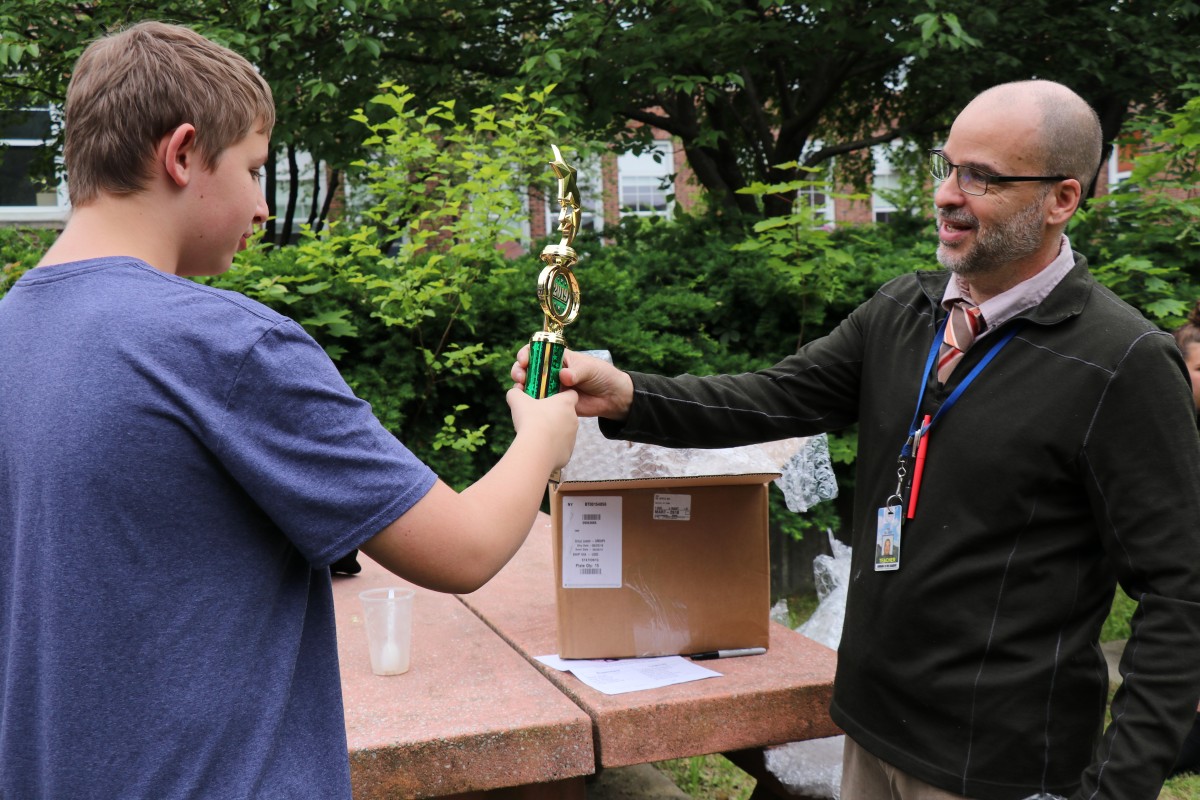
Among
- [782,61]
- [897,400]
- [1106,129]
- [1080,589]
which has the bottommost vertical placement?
[1080,589]

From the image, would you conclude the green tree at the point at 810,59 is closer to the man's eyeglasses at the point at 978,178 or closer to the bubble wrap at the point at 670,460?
the bubble wrap at the point at 670,460

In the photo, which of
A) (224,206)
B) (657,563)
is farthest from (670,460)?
(224,206)

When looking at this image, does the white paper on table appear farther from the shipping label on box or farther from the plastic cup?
the plastic cup

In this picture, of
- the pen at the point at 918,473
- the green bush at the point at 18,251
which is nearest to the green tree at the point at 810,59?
the green bush at the point at 18,251

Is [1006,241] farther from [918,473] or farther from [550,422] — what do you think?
[550,422]

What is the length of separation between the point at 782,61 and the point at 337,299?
15.1 feet

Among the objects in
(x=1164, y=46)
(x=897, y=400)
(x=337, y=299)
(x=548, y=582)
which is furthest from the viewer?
(x=1164, y=46)

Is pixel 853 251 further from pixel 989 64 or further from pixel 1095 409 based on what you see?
pixel 1095 409

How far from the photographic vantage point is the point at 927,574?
6.24ft

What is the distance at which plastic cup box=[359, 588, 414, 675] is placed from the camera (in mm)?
2312

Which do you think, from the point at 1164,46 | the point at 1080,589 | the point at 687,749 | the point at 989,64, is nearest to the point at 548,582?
the point at 687,749

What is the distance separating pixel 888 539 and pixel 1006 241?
0.62 metres

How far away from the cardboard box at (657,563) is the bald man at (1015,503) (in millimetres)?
253

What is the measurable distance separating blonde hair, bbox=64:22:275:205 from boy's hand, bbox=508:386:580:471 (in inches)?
22.7
